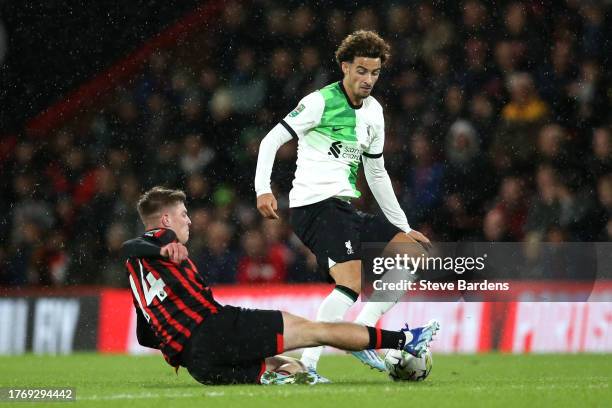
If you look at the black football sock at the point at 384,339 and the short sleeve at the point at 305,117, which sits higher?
the short sleeve at the point at 305,117

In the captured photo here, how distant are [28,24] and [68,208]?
2.39 m

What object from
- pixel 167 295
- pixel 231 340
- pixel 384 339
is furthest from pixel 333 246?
pixel 167 295

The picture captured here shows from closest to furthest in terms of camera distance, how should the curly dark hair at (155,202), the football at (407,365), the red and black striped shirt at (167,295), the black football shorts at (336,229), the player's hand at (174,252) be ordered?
the player's hand at (174,252)
the red and black striped shirt at (167,295)
the curly dark hair at (155,202)
the football at (407,365)
the black football shorts at (336,229)

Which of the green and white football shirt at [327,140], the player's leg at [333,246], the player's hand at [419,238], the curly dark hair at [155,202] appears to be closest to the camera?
the curly dark hair at [155,202]

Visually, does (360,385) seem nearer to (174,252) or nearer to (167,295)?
(167,295)

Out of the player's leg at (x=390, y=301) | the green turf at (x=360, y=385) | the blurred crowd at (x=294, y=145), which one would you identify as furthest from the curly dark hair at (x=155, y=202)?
the blurred crowd at (x=294, y=145)

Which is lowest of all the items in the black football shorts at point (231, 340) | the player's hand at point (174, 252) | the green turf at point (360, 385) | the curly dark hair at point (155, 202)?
the green turf at point (360, 385)

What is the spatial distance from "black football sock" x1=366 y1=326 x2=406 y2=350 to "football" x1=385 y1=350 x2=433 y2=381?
0.43 metres

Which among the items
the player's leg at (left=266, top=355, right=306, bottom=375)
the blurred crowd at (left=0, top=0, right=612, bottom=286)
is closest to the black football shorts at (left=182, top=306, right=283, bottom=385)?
the player's leg at (left=266, top=355, right=306, bottom=375)

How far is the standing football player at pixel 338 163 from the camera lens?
6426 millimetres

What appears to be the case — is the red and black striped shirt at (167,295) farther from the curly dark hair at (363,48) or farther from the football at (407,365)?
the curly dark hair at (363,48)

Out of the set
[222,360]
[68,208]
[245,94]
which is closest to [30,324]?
[68,208]

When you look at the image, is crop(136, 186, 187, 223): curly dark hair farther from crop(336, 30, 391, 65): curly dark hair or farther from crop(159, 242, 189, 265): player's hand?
crop(336, 30, 391, 65): curly dark hair

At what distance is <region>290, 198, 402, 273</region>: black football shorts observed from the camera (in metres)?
6.41
